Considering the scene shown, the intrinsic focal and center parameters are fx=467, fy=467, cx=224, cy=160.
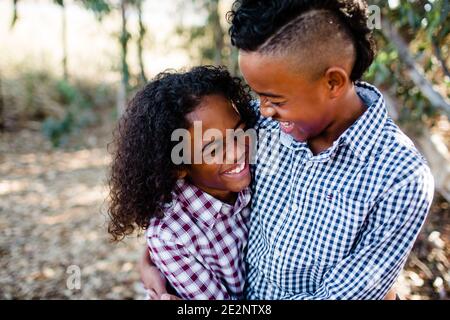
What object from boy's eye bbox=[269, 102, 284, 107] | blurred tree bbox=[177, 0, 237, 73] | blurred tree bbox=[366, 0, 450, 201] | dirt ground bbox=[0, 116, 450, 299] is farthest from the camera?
blurred tree bbox=[177, 0, 237, 73]

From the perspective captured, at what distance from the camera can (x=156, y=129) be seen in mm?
1520

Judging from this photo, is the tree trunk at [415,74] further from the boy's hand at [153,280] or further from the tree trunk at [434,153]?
the boy's hand at [153,280]

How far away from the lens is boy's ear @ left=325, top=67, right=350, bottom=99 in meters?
1.27

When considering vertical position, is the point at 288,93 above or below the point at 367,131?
above

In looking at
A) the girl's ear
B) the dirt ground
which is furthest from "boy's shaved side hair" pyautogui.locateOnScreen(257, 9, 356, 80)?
the dirt ground

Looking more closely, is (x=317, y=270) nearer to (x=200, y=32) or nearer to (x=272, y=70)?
(x=272, y=70)

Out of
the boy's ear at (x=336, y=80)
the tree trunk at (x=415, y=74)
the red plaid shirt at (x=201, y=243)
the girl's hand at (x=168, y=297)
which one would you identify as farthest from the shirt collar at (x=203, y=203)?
the tree trunk at (x=415, y=74)

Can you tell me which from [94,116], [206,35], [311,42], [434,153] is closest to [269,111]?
[311,42]

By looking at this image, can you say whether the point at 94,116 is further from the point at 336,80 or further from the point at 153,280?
the point at 336,80

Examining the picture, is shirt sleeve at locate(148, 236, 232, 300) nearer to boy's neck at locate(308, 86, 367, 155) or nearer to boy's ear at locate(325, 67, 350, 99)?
boy's neck at locate(308, 86, 367, 155)

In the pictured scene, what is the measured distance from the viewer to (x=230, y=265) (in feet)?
5.24

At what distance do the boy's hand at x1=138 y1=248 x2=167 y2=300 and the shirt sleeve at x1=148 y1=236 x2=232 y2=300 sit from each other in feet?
0.26

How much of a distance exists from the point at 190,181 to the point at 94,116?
560 centimetres

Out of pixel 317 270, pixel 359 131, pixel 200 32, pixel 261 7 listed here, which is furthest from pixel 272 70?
pixel 200 32
